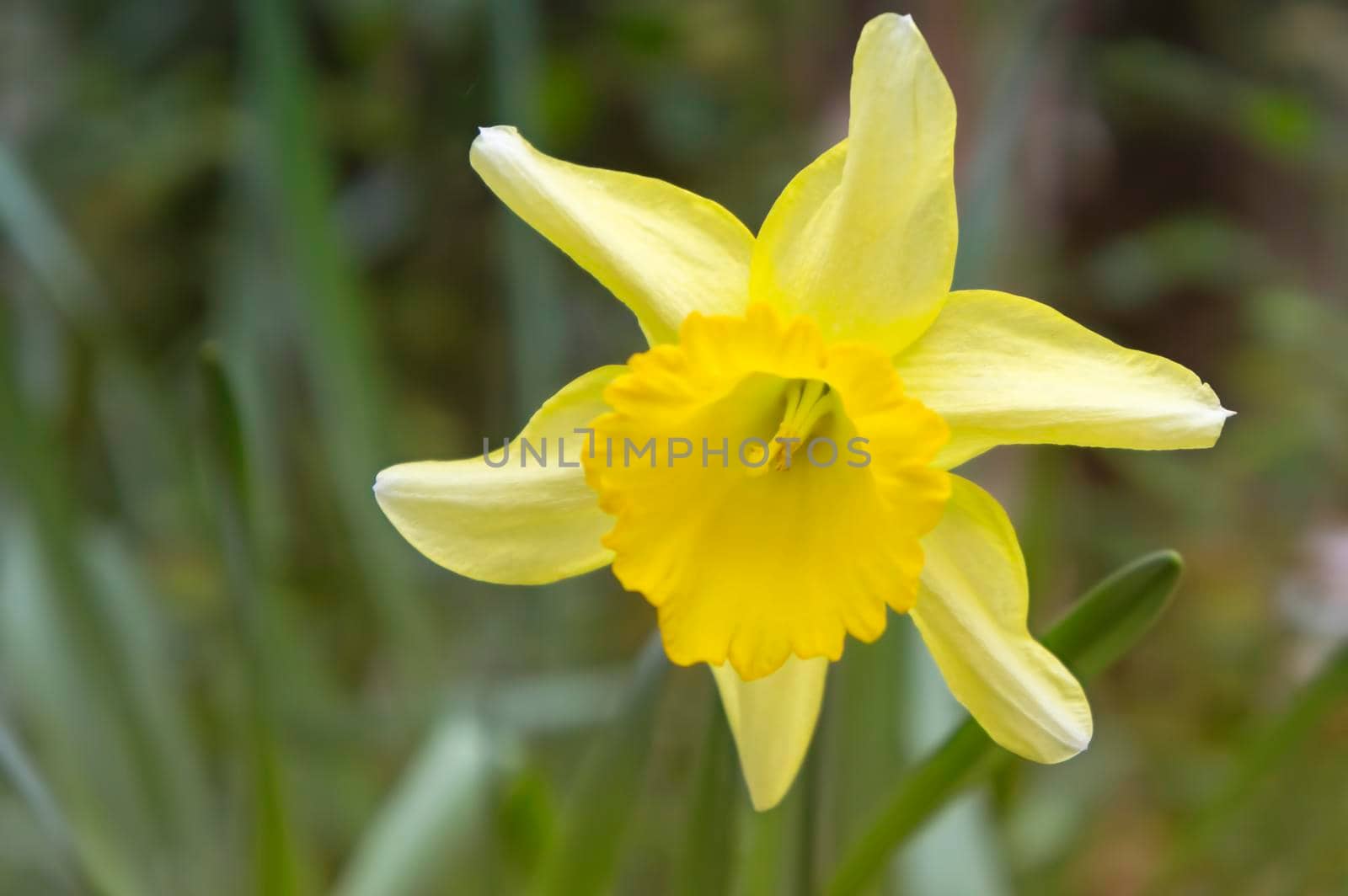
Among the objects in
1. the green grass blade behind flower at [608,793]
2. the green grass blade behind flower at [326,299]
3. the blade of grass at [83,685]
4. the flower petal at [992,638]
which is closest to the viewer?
the flower petal at [992,638]

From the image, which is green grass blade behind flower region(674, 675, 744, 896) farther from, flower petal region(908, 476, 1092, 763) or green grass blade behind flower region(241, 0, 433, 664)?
green grass blade behind flower region(241, 0, 433, 664)

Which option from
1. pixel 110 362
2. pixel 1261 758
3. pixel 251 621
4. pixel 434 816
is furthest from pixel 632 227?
pixel 110 362

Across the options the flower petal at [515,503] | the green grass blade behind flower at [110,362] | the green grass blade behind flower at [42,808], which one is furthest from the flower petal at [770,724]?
the green grass blade behind flower at [110,362]

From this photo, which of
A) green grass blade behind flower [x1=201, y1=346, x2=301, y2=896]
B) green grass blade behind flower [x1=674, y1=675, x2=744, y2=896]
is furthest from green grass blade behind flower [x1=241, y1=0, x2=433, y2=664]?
green grass blade behind flower [x1=674, y1=675, x2=744, y2=896]

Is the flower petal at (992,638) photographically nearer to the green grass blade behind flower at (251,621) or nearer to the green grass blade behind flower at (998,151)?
the green grass blade behind flower at (251,621)

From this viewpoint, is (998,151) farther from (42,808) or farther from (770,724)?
(42,808)

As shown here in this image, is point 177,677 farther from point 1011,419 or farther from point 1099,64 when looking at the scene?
point 1099,64
